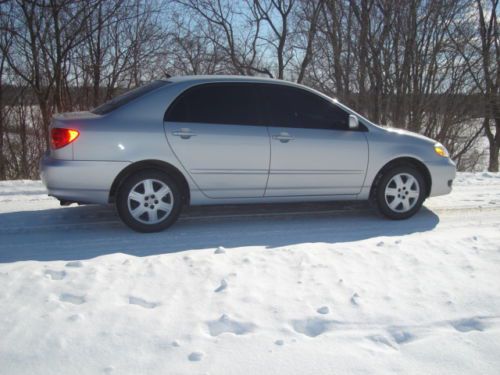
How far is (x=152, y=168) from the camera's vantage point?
4.74 meters

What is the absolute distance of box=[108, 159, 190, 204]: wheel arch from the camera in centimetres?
466

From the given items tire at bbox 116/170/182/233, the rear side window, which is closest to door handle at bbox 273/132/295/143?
tire at bbox 116/170/182/233

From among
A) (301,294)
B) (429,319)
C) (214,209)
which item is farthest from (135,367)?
(214,209)

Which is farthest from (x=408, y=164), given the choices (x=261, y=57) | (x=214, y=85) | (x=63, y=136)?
(x=261, y=57)

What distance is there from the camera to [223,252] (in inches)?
161

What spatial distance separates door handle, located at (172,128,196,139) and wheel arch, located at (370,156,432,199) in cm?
231

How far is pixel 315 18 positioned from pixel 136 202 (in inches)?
491

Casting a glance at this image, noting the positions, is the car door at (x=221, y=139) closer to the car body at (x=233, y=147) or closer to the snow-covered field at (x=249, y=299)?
the car body at (x=233, y=147)

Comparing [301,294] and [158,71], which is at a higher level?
[158,71]

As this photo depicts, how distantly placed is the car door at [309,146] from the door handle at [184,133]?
0.87m

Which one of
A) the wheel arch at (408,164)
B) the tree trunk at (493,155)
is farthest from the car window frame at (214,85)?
the tree trunk at (493,155)

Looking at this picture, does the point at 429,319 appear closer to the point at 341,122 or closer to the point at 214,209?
the point at 341,122

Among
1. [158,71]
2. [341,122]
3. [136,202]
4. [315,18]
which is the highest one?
[315,18]

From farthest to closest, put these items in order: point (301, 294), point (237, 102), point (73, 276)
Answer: point (237, 102) → point (73, 276) → point (301, 294)
